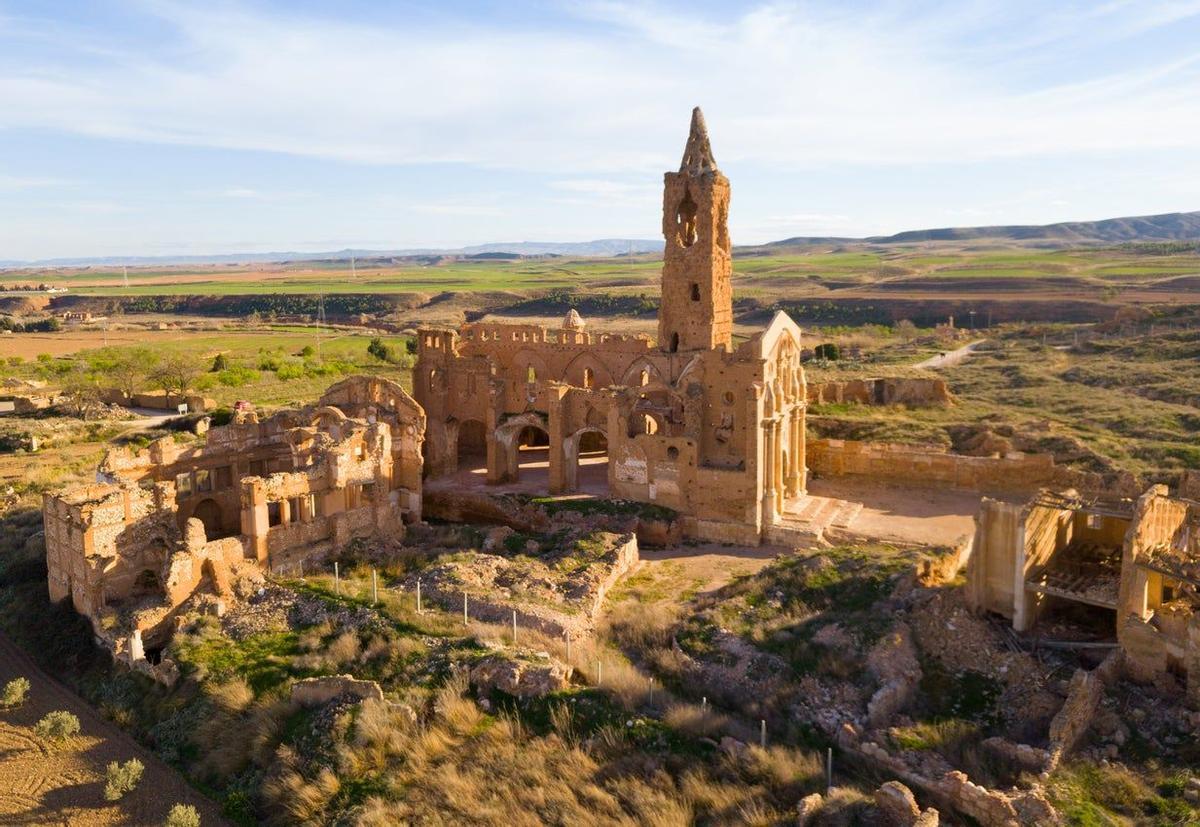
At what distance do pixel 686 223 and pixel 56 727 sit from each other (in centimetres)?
2084

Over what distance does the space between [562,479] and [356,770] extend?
44.0 ft

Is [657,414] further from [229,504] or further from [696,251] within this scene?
[229,504]

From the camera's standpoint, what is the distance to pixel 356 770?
13.8 meters

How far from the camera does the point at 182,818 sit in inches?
519

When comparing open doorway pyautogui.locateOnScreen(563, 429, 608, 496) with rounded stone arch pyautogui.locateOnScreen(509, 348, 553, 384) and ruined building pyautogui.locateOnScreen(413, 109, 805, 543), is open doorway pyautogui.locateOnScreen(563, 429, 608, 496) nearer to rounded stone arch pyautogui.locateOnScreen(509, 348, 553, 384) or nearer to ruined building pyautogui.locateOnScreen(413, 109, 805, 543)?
ruined building pyautogui.locateOnScreen(413, 109, 805, 543)

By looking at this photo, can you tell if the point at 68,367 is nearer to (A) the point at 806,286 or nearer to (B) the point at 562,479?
(B) the point at 562,479

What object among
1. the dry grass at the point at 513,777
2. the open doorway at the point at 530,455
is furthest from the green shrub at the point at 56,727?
the open doorway at the point at 530,455

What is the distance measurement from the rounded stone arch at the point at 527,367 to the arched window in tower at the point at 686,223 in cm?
646

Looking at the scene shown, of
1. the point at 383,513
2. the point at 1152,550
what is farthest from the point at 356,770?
the point at 1152,550

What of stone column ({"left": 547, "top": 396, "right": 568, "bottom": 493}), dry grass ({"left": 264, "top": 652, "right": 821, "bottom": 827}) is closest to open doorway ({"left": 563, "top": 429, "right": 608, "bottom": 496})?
stone column ({"left": 547, "top": 396, "right": 568, "bottom": 493})

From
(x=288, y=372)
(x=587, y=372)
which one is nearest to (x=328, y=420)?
(x=587, y=372)

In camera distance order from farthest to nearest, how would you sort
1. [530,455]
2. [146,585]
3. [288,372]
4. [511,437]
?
[288,372], [530,455], [511,437], [146,585]

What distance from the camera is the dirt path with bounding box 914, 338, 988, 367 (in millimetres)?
51906

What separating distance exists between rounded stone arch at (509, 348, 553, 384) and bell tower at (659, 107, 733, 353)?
4649 millimetres
